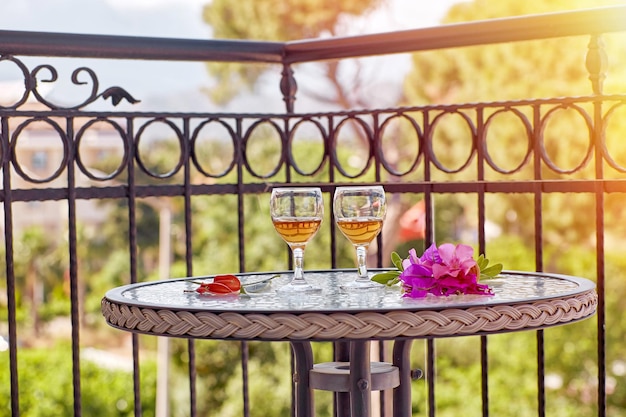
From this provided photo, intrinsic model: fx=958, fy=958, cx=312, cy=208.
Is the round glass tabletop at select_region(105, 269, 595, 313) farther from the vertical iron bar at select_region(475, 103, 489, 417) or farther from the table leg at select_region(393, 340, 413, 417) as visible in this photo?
the vertical iron bar at select_region(475, 103, 489, 417)

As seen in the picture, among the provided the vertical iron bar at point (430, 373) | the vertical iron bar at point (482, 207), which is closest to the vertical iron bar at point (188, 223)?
the vertical iron bar at point (430, 373)

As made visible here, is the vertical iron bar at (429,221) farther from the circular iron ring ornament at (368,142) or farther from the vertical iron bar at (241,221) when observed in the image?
the vertical iron bar at (241,221)

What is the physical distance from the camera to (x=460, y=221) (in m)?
19.4

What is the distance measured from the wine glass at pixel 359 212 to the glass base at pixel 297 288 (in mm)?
93

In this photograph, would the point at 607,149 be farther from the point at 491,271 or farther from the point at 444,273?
the point at 444,273

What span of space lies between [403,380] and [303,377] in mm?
161

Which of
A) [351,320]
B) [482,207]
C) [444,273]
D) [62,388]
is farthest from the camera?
[62,388]

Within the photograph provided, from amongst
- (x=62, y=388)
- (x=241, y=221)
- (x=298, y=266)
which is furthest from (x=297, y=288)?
(x=62, y=388)

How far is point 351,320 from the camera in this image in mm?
1160

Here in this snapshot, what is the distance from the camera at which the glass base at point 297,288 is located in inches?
56.2

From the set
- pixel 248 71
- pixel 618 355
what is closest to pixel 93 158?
pixel 248 71

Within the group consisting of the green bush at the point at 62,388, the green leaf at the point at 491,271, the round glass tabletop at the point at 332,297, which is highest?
the green leaf at the point at 491,271

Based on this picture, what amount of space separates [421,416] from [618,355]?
3.16m

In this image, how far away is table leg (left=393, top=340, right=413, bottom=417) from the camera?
1.52 meters
